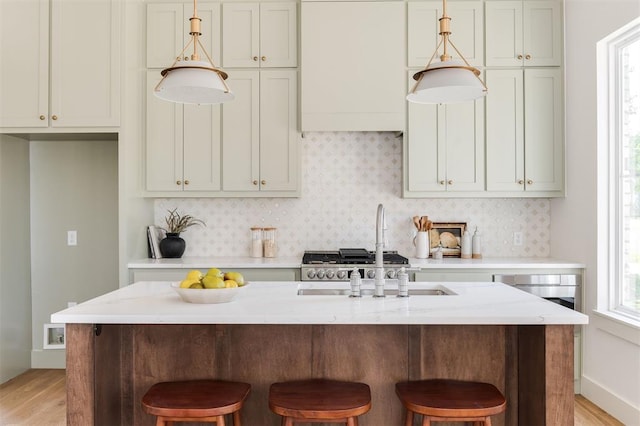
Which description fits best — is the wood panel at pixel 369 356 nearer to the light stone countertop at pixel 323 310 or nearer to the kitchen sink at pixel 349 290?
the light stone countertop at pixel 323 310

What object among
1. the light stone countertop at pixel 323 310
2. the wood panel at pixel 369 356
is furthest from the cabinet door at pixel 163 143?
the wood panel at pixel 369 356

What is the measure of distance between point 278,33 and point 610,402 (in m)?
3.60

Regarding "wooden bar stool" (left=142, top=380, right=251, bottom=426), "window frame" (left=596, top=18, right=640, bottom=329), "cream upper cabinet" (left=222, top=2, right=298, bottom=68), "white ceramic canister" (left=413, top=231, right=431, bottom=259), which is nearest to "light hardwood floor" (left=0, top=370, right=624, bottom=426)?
"window frame" (left=596, top=18, right=640, bottom=329)

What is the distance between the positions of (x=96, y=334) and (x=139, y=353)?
10.4 inches

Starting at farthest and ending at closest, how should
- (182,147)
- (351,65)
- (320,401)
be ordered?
(182,147) < (351,65) < (320,401)

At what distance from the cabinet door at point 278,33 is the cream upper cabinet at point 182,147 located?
2.00ft

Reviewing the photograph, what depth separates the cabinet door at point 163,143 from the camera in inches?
153

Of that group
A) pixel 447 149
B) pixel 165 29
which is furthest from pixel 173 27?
pixel 447 149

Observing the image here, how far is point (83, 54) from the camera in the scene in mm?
3584

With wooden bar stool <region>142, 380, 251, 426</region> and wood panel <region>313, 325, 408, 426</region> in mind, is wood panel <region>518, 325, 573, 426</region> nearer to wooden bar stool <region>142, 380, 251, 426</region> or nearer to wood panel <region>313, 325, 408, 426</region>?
wood panel <region>313, 325, 408, 426</region>

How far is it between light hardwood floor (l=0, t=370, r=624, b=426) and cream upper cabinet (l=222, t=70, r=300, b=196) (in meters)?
2.03

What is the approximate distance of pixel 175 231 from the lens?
4.11 metres

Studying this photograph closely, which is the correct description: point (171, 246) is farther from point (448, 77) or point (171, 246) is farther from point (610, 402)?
point (610, 402)

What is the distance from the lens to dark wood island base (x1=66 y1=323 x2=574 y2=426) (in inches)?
85.1
